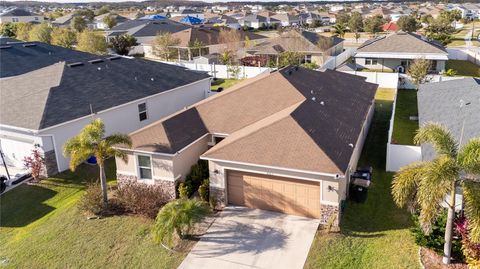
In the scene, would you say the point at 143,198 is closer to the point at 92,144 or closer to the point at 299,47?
the point at 92,144

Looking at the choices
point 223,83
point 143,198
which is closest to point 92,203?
point 143,198

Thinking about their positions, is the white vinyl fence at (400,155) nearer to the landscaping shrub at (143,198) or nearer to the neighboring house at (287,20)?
the landscaping shrub at (143,198)

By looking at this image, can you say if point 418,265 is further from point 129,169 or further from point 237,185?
point 129,169

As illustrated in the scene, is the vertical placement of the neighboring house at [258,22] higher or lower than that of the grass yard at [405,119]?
higher

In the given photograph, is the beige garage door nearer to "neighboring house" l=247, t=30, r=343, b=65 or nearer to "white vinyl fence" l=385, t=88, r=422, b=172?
"white vinyl fence" l=385, t=88, r=422, b=172

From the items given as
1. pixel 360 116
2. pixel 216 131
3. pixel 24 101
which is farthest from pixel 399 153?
pixel 24 101

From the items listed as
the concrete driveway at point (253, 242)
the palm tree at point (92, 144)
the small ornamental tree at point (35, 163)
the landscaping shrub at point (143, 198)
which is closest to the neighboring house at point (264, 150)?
the landscaping shrub at point (143, 198)
